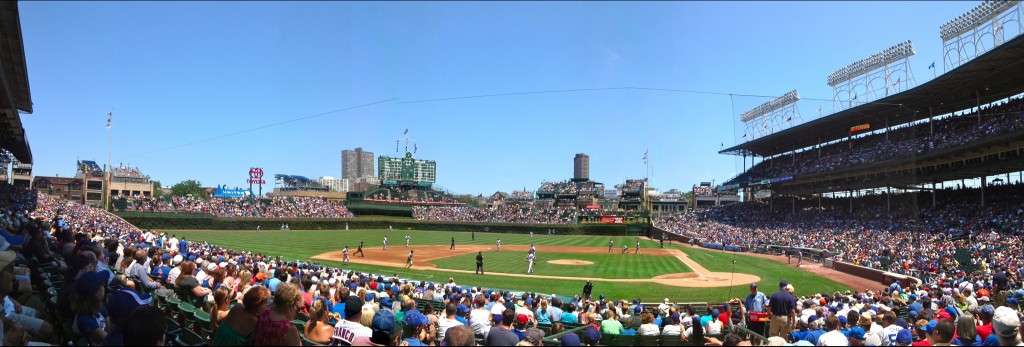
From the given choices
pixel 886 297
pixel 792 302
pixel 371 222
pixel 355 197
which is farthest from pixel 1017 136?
pixel 355 197

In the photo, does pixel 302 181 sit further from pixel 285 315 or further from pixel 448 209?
pixel 285 315

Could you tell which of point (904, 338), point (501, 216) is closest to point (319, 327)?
point (904, 338)

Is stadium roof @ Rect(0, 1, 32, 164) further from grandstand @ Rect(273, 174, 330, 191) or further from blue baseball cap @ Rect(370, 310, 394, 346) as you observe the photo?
grandstand @ Rect(273, 174, 330, 191)

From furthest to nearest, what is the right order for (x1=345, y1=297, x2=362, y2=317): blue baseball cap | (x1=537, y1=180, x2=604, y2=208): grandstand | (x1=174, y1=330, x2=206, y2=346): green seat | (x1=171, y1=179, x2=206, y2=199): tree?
(x1=171, y1=179, x2=206, y2=199): tree → (x1=537, y1=180, x2=604, y2=208): grandstand → (x1=345, y1=297, x2=362, y2=317): blue baseball cap → (x1=174, y1=330, x2=206, y2=346): green seat

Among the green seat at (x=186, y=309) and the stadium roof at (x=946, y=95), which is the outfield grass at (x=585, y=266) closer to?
the stadium roof at (x=946, y=95)

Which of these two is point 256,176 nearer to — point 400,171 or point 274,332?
point 400,171

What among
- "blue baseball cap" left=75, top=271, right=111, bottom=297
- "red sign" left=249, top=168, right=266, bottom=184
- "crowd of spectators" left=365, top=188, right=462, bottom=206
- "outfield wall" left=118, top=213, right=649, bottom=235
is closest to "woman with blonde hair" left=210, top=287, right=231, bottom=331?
"blue baseball cap" left=75, top=271, right=111, bottom=297
